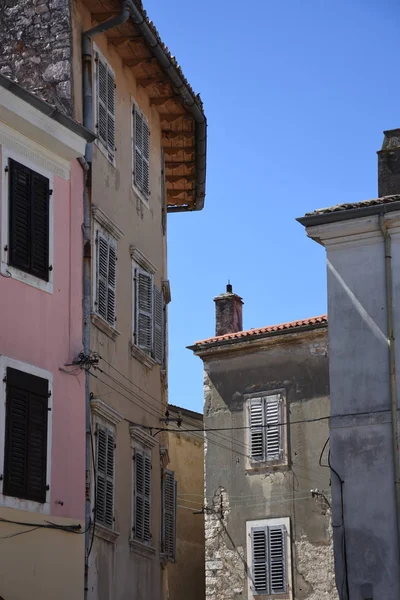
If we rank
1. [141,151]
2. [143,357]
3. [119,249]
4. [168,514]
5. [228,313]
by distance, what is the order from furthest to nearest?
1. [228,313]
2. [141,151]
3. [168,514]
4. [143,357]
5. [119,249]

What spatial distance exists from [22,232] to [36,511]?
3.43 m

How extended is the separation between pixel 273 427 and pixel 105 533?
39.5 ft

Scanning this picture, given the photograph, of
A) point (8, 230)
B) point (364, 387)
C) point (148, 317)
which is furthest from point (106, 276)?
point (364, 387)

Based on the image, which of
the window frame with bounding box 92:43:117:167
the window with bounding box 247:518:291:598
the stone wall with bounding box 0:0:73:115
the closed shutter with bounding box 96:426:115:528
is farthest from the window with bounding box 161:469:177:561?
the window with bounding box 247:518:291:598

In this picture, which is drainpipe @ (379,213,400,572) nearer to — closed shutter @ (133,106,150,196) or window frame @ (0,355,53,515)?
closed shutter @ (133,106,150,196)

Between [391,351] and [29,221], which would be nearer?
[29,221]

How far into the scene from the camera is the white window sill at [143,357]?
19.6 m

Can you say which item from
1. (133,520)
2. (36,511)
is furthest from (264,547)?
Result: (36,511)

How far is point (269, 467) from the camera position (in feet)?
95.5

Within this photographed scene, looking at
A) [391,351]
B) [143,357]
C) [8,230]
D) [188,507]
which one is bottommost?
[188,507]

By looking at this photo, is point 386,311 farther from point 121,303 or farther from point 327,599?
point 327,599

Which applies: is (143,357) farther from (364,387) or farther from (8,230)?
(8,230)

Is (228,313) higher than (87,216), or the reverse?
(228,313)

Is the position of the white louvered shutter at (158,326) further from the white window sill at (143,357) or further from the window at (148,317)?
the white window sill at (143,357)
